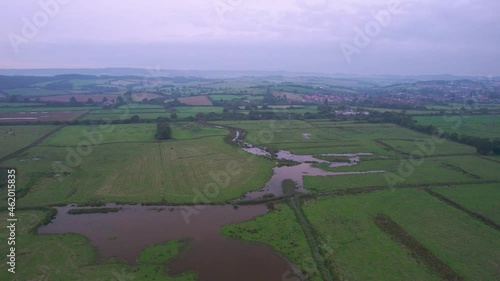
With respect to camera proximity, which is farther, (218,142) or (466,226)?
(218,142)

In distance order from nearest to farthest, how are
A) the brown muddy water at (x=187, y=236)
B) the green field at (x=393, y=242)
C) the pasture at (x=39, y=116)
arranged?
the green field at (x=393, y=242) < the brown muddy water at (x=187, y=236) < the pasture at (x=39, y=116)

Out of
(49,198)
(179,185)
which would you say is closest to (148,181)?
(179,185)

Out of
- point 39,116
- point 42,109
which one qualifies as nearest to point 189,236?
point 39,116

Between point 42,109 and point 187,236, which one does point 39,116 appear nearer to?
point 42,109

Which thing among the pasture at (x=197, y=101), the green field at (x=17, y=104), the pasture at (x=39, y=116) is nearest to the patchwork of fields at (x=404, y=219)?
the pasture at (x=39, y=116)

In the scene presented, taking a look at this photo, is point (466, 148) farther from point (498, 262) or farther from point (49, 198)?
point (49, 198)

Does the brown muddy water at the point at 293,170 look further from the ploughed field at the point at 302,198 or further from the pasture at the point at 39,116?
the pasture at the point at 39,116
